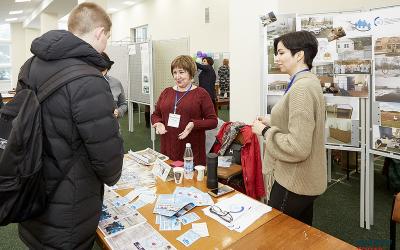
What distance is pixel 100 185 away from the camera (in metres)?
1.15

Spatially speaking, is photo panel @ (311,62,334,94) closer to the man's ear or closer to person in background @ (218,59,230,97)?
the man's ear

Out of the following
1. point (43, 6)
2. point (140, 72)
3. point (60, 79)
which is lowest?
point (60, 79)

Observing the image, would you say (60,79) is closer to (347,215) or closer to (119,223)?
(119,223)

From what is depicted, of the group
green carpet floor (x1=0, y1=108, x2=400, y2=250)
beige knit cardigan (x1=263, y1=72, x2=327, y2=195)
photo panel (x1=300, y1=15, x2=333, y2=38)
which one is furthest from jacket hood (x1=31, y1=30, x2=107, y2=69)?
photo panel (x1=300, y1=15, x2=333, y2=38)

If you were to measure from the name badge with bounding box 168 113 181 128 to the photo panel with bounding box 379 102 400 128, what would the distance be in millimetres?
1613

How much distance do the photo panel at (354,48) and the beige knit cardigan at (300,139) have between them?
4.38 ft

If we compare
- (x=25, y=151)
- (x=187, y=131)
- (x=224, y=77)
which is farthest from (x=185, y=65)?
(x=224, y=77)

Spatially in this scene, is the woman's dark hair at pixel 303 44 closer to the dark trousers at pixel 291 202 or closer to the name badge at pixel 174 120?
the dark trousers at pixel 291 202

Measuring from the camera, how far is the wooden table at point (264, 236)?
119 centimetres

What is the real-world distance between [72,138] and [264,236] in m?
0.84

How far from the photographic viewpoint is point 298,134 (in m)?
1.35

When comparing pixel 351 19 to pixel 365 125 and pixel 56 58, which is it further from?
pixel 56 58

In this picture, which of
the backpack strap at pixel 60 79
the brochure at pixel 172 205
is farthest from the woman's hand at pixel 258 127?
the backpack strap at pixel 60 79

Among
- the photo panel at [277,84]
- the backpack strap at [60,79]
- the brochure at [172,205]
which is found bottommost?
the brochure at [172,205]
